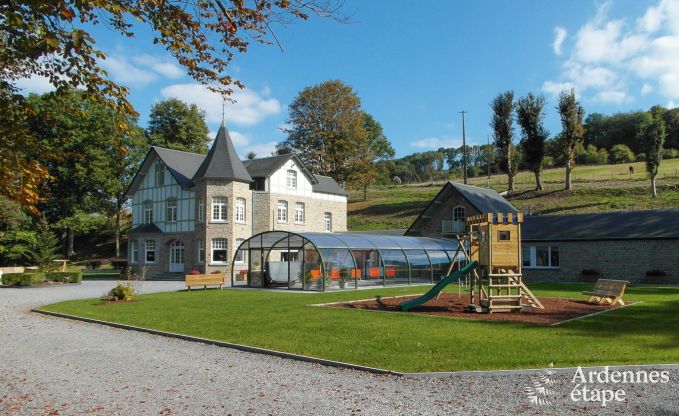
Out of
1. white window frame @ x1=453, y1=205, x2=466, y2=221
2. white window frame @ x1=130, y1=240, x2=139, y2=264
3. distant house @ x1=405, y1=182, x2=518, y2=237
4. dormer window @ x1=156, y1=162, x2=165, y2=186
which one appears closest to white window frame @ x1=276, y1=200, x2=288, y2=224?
dormer window @ x1=156, y1=162, x2=165, y2=186

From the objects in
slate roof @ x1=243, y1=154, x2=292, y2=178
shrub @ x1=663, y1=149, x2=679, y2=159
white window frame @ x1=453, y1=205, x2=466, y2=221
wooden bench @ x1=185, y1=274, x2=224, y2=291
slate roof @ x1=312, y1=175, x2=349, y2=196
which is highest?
shrub @ x1=663, y1=149, x2=679, y2=159

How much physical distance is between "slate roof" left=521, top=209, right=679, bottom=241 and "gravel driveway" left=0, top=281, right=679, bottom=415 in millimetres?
21785

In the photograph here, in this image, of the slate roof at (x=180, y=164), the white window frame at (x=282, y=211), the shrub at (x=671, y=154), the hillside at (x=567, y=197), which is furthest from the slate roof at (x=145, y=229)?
the shrub at (x=671, y=154)

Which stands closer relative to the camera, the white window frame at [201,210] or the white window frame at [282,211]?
the white window frame at [201,210]

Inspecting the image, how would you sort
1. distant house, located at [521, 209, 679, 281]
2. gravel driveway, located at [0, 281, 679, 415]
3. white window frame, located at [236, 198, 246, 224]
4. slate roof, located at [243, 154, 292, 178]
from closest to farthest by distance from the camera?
gravel driveway, located at [0, 281, 679, 415] → distant house, located at [521, 209, 679, 281] → white window frame, located at [236, 198, 246, 224] → slate roof, located at [243, 154, 292, 178]

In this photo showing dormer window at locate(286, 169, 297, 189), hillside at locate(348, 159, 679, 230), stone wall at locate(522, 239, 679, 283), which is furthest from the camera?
hillside at locate(348, 159, 679, 230)

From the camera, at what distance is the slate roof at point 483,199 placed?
34.0 m

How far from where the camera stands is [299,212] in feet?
130

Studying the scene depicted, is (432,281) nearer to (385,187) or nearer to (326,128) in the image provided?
(326,128)

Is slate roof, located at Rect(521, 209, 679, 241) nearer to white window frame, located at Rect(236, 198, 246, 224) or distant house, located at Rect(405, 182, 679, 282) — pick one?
distant house, located at Rect(405, 182, 679, 282)

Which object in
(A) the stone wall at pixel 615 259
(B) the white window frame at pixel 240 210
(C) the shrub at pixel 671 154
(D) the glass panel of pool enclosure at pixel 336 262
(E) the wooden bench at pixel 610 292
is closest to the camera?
(E) the wooden bench at pixel 610 292

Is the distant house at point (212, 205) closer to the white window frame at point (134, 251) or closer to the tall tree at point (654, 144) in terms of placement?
the white window frame at point (134, 251)

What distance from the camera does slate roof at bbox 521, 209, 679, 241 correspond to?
1051 inches

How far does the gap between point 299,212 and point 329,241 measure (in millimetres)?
15697
